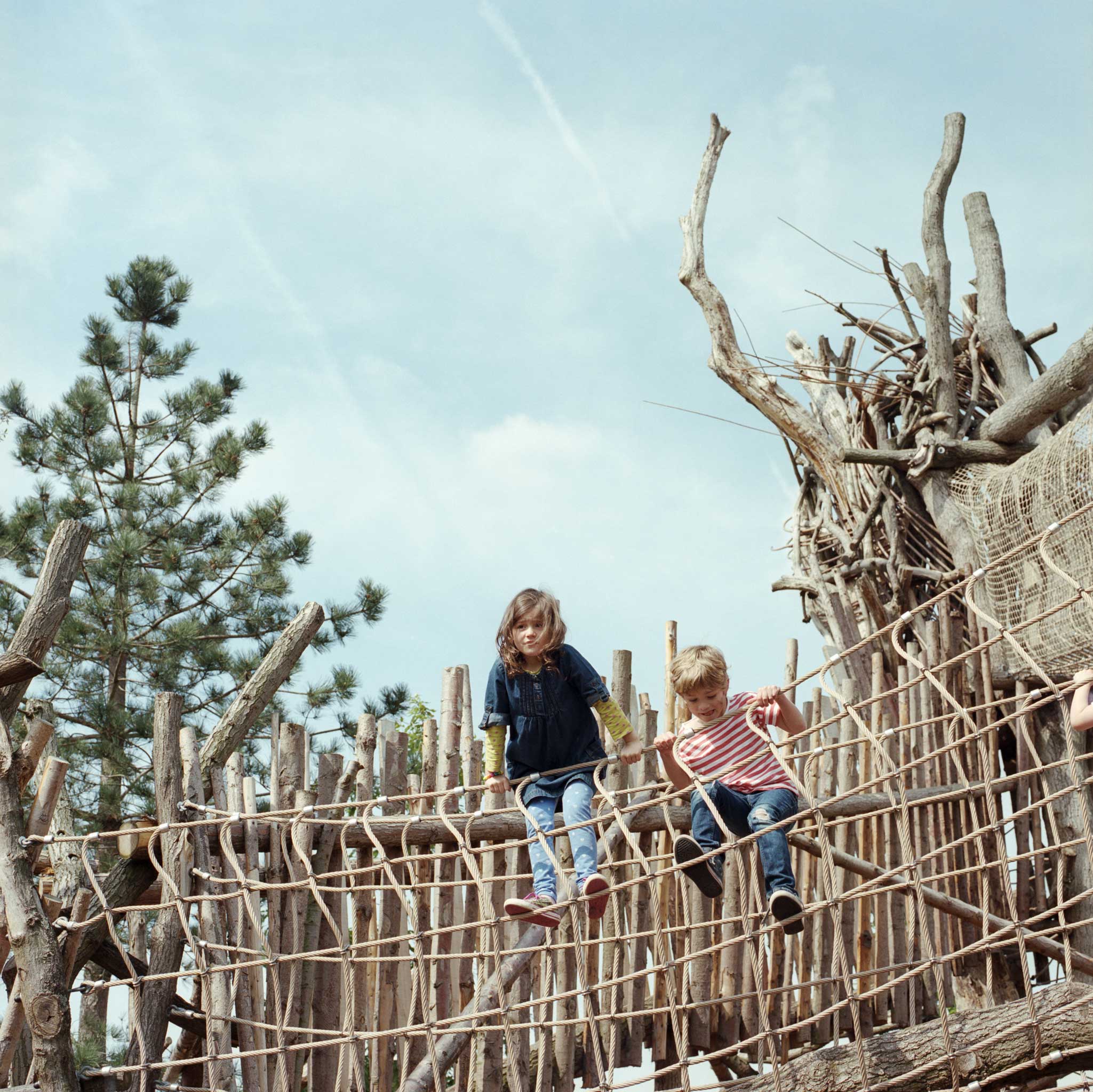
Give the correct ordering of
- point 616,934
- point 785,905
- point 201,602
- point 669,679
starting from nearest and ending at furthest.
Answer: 1. point 785,905
2. point 616,934
3. point 669,679
4. point 201,602

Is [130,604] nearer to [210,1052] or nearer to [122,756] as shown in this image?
[122,756]

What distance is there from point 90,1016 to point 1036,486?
4014mm

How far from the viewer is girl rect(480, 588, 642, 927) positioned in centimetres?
307

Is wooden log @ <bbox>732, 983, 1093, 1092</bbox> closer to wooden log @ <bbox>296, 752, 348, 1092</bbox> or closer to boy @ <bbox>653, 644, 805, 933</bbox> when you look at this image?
boy @ <bbox>653, 644, 805, 933</bbox>

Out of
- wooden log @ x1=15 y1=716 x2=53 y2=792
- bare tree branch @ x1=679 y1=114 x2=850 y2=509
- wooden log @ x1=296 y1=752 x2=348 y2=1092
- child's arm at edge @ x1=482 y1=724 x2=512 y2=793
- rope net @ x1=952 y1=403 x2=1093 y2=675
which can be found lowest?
wooden log @ x1=296 y1=752 x2=348 y2=1092

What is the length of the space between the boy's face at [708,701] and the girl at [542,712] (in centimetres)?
17

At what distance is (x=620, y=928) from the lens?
364 centimetres

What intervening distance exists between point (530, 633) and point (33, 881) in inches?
53.3

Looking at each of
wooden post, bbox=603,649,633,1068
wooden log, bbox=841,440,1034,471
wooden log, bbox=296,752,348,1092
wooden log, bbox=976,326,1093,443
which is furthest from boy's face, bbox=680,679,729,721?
wooden log, bbox=976,326,1093,443

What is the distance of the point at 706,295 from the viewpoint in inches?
238

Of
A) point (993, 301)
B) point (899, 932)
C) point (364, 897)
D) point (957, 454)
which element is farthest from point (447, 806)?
point (993, 301)

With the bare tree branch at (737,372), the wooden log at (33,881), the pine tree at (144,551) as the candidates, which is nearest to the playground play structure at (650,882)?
the wooden log at (33,881)

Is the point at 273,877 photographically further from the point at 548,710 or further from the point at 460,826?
the point at 548,710

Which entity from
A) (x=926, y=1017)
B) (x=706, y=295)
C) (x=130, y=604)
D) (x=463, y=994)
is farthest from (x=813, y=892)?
(x=130, y=604)
